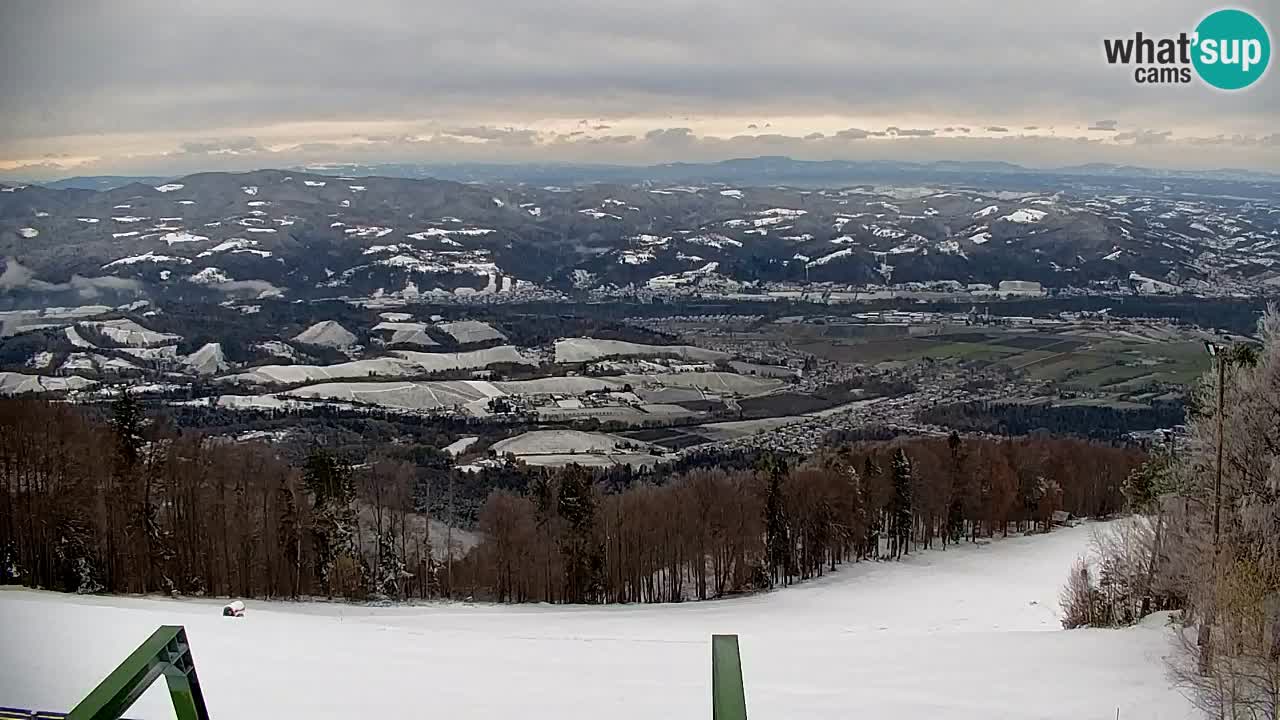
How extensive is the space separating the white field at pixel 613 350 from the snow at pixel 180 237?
56.4ft

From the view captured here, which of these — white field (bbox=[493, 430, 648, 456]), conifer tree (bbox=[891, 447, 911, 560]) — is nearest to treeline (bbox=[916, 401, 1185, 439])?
conifer tree (bbox=[891, 447, 911, 560])

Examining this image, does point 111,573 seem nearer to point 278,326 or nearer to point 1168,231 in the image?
point 278,326

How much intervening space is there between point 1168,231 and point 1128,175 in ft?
14.3

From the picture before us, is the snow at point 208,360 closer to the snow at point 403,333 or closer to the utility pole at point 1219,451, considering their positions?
the snow at point 403,333

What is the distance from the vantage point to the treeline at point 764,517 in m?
13.9

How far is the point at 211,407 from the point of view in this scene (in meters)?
24.8

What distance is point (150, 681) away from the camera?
1.17 metres

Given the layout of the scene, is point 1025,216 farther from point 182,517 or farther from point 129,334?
point 182,517

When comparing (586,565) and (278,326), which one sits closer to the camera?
(586,565)

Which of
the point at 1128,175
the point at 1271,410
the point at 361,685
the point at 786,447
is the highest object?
the point at 1128,175

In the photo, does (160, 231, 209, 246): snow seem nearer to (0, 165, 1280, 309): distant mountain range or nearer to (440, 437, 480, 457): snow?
(0, 165, 1280, 309): distant mountain range

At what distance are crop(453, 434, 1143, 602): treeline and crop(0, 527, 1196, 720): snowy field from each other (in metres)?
4.07

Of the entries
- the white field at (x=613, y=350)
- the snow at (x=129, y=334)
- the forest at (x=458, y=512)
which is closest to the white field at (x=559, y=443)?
the forest at (x=458, y=512)

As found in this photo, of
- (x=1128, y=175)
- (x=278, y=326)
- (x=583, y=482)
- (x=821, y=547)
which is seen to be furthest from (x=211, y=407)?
(x=1128, y=175)
